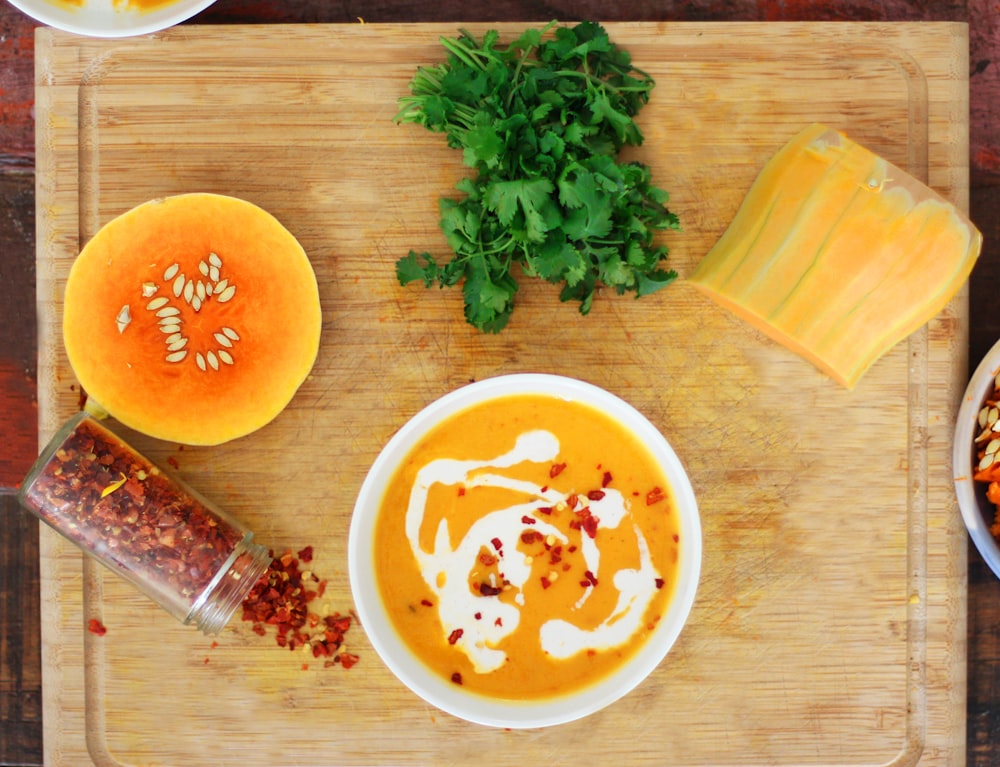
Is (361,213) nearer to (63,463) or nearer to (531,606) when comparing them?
(63,463)

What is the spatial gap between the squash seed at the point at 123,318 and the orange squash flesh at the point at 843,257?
1.35 m

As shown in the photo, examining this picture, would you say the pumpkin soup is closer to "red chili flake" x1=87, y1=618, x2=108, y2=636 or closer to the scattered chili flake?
the scattered chili flake

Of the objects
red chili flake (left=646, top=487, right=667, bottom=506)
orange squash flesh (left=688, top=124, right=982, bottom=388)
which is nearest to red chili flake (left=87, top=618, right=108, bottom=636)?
red chili flake (left=646, top=487, right=667, bottom=506)

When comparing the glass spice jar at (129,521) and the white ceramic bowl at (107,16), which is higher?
the white ceramic bowl at (107,16)

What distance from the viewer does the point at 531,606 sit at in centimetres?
196

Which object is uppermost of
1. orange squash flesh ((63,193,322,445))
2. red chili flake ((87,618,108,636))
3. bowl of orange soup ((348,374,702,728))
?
orange squash flesh ((63,193,322,445))

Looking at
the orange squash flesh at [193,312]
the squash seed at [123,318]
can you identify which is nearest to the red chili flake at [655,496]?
the orange squash flesh at [193,312]

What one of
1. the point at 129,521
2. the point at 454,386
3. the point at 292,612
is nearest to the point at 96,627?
the point at 129,521

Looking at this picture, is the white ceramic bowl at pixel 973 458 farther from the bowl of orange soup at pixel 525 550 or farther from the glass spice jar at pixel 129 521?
the glass spice jar at pixel 129 521

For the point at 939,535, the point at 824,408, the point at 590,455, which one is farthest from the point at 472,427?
the point at 939,535

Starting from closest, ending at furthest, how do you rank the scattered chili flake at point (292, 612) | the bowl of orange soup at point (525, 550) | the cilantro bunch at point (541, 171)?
the cilantro bunch at point (541, 171), the bowl of orange soup at point (525, 550), the scattered chili flake at point (292, 612)

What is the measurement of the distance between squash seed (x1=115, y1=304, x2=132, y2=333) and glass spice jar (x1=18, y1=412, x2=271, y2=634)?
222 mm

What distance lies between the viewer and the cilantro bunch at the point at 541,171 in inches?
72.5

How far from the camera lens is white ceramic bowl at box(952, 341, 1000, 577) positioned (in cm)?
199
